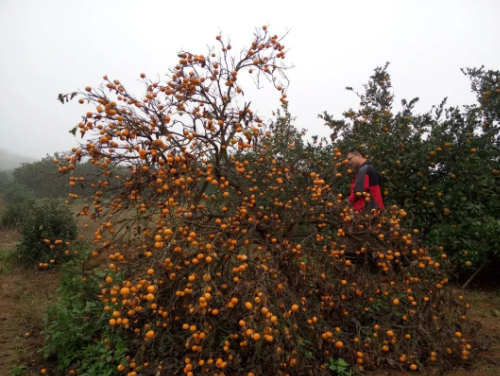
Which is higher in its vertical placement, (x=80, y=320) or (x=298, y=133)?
(x=298, y=133)

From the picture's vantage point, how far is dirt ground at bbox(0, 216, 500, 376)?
106 inches

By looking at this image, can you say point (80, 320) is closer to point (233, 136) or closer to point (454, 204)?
point (233, 136)

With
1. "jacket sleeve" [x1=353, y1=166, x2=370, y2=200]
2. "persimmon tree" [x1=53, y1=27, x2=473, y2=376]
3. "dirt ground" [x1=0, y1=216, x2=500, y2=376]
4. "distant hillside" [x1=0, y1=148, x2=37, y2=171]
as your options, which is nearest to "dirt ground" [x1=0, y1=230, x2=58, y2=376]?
"dirt ground" [x1=0, y1=216, x2=500, y2=376]

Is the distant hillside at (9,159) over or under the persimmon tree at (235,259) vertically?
over

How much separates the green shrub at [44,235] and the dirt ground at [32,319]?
22cm

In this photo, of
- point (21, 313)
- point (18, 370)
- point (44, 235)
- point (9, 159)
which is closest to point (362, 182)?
point (18, 370)

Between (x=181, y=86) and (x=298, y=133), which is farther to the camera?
(x=298, y=133)

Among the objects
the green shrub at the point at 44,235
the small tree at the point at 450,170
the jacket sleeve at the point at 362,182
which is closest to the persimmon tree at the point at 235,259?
the jacket sleeve at the point at 362,182

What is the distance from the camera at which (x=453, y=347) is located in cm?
269

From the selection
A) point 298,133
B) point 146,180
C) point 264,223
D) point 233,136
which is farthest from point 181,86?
point 298,133

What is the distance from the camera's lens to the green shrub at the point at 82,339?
253 cm

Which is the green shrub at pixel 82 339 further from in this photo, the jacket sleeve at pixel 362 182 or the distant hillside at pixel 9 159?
the distant hillside at pixel 9 159

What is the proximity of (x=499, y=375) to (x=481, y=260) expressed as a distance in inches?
85.1

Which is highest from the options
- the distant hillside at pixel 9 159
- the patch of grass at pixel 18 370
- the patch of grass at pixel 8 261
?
the distant hillside at pixel 9 159
